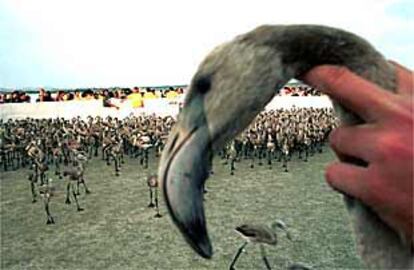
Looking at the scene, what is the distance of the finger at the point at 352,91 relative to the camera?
87 cm

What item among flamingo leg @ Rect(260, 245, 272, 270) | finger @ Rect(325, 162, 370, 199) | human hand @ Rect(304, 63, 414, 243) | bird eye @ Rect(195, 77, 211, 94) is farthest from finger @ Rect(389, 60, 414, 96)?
flamingo leg @ Rect(260, 245, 272, 270)

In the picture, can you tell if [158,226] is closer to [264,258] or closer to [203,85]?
[264,258]

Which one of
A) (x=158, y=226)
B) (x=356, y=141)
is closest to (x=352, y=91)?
(x=356, y=141)

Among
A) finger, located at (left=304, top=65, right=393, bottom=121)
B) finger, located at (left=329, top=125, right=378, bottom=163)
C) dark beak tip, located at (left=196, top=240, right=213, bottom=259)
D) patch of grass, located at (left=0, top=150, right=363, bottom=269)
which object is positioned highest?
finger, located at (left=304, top=65, right=393, bottom=121)

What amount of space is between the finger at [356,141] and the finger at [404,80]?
0.09 m

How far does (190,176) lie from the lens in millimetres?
879

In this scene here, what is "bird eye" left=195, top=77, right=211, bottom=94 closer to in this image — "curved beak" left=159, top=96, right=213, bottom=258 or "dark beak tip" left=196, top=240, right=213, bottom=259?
"curved beak" left=159, top=96, right=213, bottom=258

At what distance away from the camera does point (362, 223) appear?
958mm

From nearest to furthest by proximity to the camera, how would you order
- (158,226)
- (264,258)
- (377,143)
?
(377,143)
(264,258)
(158,226)

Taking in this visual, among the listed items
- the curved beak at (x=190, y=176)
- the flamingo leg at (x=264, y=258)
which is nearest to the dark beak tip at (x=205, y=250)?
the curved beak at (x=190, y=176)

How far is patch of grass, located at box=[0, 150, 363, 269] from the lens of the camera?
4730 millimetres

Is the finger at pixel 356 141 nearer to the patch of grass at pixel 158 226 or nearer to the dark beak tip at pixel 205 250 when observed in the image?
the dark beak tip at pixel 205 250

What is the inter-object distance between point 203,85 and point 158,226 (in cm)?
494

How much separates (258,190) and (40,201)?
2664 millimetres
